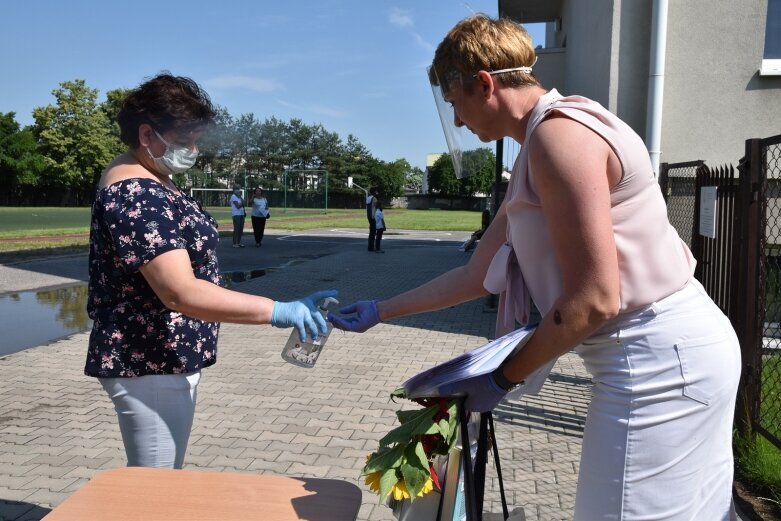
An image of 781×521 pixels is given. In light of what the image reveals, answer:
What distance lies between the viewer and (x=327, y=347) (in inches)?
299

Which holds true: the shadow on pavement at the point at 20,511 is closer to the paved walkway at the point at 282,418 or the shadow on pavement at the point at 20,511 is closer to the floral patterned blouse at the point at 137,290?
the paved walkway at the point at 282,418

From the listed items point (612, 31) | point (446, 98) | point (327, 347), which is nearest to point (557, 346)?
point (446, 98)

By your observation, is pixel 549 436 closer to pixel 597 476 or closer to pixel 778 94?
pixel 597 476

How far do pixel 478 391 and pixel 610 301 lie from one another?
1.31 feet

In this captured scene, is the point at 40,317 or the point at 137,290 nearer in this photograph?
the point at 137,290

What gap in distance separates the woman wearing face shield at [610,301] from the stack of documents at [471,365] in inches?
1.3

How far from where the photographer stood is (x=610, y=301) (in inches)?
56.3

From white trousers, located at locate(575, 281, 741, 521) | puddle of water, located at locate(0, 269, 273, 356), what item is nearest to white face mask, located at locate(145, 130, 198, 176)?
white trousers, located at locate(575, 281, 741, 521)

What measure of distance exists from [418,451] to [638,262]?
2.32 feet

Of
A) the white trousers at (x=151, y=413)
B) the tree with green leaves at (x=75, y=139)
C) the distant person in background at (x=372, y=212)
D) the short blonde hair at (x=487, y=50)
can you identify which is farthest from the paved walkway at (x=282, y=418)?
the tree with green leaves at (x=75, y=139)

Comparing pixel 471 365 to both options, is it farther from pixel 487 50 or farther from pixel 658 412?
pixel 487 50

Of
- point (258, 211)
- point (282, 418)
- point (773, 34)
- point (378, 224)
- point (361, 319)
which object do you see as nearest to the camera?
point (361, 319)

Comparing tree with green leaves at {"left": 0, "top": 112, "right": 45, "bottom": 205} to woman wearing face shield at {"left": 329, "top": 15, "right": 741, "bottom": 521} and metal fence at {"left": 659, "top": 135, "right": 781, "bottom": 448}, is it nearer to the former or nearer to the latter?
metal fence at {"left": 659, "top": 135, "right": 781, "bottom": 448}

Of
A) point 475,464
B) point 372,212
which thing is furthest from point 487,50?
point 372,212
